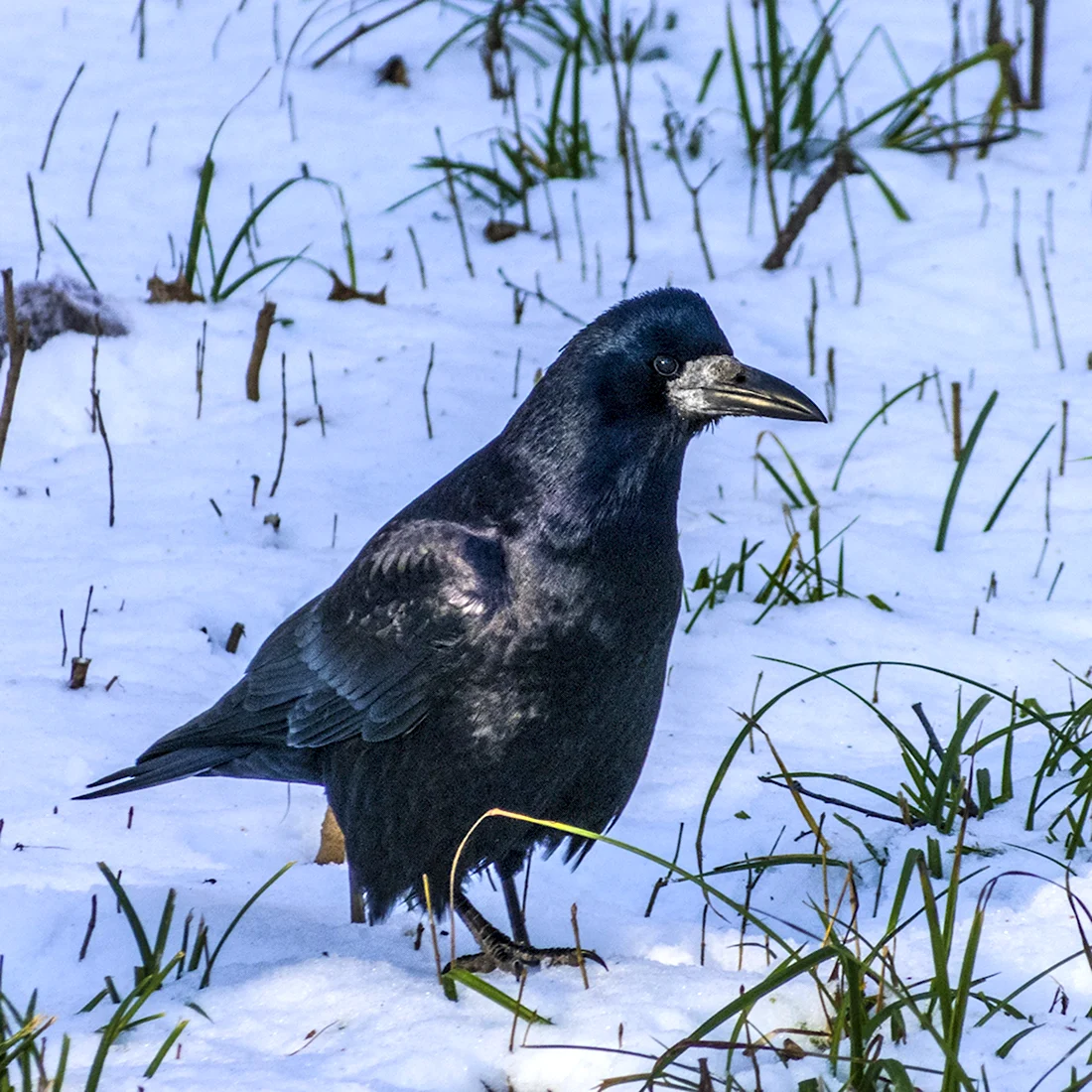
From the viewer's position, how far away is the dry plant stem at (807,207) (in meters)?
5.87

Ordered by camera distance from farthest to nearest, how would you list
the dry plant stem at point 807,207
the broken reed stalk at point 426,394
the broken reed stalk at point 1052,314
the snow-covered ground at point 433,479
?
the dry plant stem at point 807,207
the broken reed stalk at point 1052,314
the broken reed stalk at point 426,394
the snow-covered ground at point 433,479

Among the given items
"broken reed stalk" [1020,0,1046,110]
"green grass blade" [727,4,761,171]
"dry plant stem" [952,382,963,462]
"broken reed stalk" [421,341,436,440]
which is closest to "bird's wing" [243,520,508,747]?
"broken reed stalk" [421,341,436,440]

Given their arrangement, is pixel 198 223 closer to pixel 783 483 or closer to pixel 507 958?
pixel 783 483

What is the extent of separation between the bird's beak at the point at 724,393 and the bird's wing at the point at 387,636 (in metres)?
0.43

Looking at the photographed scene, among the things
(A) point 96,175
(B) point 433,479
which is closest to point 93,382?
(B) point 433,479

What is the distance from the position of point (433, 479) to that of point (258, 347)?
29.9 inches

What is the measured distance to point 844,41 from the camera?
24.5 ft

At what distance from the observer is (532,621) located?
110 inches

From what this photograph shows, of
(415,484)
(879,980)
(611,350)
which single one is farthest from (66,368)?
(879,980)

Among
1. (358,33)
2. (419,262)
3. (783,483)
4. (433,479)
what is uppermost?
(358,33)

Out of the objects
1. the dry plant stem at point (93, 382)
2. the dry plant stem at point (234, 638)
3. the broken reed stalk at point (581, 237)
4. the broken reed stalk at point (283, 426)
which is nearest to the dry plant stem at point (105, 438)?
the dry plant stem at point (93, 382)

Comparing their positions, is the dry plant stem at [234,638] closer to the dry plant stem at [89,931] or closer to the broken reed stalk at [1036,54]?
the dry plant stem at [89,931]

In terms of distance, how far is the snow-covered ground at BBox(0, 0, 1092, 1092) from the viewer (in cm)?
262

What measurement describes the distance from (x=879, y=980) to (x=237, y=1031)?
3.20 ft
